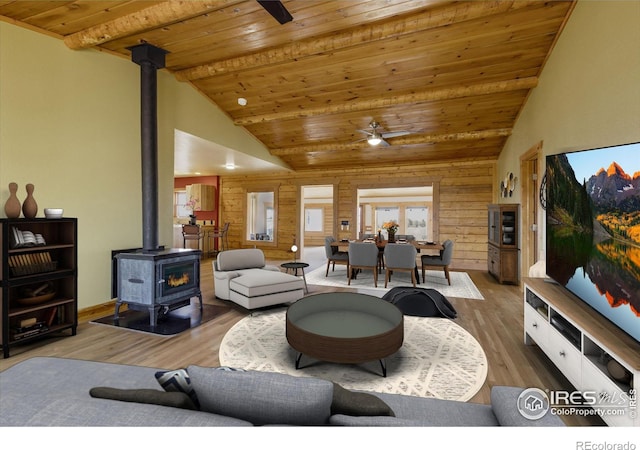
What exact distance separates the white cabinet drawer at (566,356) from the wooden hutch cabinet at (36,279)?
4.27m

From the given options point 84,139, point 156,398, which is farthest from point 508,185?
point 84,139

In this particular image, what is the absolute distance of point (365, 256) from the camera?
17.6 feet

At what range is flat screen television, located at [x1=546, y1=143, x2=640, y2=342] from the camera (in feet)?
Answer: 5.10

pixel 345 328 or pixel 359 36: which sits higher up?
pixel 359 36

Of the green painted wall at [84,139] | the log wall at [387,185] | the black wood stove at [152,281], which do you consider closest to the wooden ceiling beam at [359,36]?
the green painted wall at [84,139]

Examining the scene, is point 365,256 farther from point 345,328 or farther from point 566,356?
point 566,356

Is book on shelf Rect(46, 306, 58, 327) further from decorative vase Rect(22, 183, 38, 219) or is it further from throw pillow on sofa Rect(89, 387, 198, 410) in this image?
throw pillow on sofa Rect(89, 387, 198, 410)

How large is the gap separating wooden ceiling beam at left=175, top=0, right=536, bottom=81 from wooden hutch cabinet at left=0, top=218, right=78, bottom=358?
2798 mm

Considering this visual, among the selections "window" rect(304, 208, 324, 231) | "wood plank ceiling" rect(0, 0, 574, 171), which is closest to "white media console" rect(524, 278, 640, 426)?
"wood plank ceiling" rect(0, 0, 574, 171)

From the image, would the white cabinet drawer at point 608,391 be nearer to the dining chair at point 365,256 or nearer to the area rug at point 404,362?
the area rug at point 404,362

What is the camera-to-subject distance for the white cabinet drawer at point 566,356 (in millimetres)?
1890

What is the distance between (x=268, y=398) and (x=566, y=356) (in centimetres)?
219
